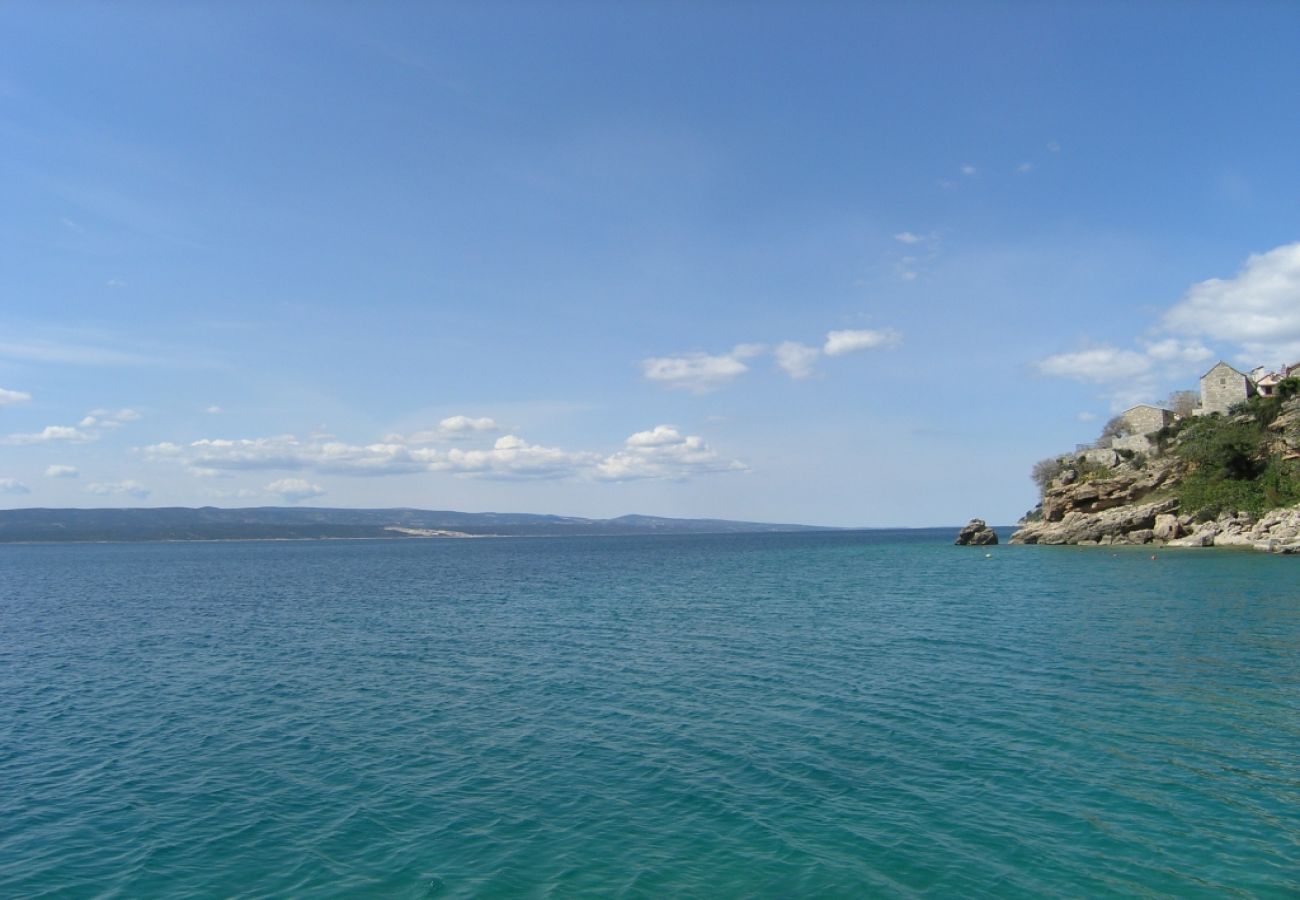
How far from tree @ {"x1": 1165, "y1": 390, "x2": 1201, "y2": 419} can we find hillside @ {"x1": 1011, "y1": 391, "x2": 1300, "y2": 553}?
12.4 m

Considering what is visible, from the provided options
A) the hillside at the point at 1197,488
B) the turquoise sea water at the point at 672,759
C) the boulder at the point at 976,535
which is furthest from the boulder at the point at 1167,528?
the turquoise sea water at the point at 672,759

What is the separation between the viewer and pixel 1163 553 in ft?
235

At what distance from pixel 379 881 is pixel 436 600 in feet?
155

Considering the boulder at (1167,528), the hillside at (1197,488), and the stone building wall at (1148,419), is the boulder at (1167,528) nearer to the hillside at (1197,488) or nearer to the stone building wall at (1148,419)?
the hillside at (1197,488)

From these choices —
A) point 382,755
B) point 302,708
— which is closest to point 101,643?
point 302,708

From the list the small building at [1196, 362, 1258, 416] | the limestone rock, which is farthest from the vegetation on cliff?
the small building at [1196, 362, 1258, 416]

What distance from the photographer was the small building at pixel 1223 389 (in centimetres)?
9050

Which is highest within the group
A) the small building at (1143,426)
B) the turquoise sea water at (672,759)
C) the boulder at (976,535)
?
the small building at (1143,426)

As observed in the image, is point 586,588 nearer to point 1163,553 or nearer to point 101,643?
point 101,643

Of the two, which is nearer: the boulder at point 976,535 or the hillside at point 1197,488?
the hillside at point 1197,488

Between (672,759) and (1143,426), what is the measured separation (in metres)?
104

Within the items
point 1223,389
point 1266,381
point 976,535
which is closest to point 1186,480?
point 1223,389

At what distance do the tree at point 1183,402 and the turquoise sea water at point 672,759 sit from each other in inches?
3091

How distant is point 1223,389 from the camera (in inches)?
3627
